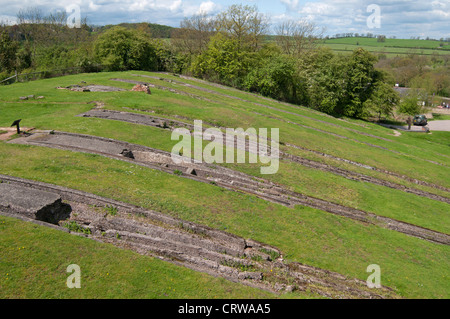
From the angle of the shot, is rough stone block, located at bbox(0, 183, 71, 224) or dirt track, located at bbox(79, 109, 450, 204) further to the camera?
dirt track, located at bbox(79, 109, 450, 204)

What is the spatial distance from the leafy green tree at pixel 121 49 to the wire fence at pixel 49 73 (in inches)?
72.7

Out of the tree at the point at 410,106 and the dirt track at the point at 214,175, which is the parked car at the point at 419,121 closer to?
the tree at the point at 410,106

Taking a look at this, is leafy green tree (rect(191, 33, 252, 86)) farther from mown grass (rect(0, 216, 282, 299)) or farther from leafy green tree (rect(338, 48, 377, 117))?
mown grass (rect(0, 216, 282, 299))

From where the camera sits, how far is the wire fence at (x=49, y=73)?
40062mm

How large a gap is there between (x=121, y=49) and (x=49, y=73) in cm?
1122

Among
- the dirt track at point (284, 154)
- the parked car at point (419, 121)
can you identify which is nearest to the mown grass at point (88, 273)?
the dirt track at point (284, 154)

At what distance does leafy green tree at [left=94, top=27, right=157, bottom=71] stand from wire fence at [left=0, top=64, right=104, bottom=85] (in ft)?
6.06

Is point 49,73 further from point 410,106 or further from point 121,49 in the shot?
point 410,106

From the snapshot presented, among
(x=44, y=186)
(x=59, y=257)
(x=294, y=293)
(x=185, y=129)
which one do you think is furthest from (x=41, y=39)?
(x=294, y=293)

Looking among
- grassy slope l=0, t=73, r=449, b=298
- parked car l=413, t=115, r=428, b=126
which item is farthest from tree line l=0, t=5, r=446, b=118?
grassy slope l=0, t=73, r=449, b=298

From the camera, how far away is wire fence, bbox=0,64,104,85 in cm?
4006

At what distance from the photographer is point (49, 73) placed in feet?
147

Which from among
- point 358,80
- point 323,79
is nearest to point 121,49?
point 323,79

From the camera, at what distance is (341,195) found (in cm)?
1858
